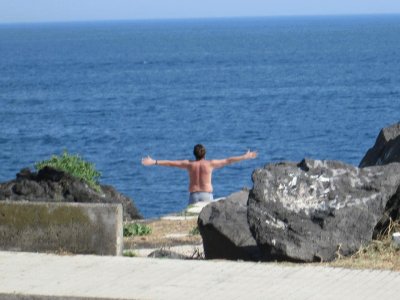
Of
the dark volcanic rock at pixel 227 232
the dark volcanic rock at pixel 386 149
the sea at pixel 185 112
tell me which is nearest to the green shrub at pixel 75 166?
the dark volcanic rock at pixel 386 149

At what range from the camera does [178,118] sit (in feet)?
237

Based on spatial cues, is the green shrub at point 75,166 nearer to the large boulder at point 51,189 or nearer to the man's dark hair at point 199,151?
the man's dark hair at point 199,151

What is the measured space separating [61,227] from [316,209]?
6.83 feet

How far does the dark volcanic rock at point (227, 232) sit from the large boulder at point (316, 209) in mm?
548

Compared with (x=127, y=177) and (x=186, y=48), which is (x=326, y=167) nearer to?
(x=127, y=177)

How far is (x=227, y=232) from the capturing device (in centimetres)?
1083

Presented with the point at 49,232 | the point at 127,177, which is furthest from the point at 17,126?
the point at 49,232

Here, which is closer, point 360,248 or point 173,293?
point 173,293

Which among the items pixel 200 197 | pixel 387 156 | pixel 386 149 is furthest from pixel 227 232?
pixel 200 197

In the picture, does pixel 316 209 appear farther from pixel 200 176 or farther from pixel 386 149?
pixel 200 176

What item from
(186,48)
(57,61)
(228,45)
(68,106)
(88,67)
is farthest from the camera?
(228,45)

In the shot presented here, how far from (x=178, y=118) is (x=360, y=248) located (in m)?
62.3

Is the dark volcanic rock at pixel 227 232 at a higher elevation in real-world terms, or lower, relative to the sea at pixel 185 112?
higher

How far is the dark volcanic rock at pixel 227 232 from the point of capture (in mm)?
10648
